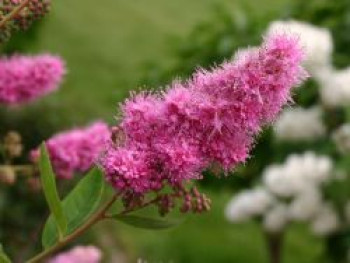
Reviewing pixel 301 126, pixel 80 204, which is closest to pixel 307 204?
pixel 301 126

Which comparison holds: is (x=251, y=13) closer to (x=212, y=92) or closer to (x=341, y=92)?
(x=341, y=92)

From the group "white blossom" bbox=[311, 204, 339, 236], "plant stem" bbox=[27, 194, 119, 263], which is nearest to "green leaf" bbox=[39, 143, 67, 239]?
"plant stem" bbox=[27, 194, 119, 263]

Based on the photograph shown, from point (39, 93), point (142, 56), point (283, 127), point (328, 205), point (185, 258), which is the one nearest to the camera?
point (39, 93)

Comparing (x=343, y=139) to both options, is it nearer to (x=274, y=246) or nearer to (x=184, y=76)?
(x=274, y=246)

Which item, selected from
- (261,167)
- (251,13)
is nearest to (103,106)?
(251,13)

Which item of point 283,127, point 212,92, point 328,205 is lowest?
point 212,92
